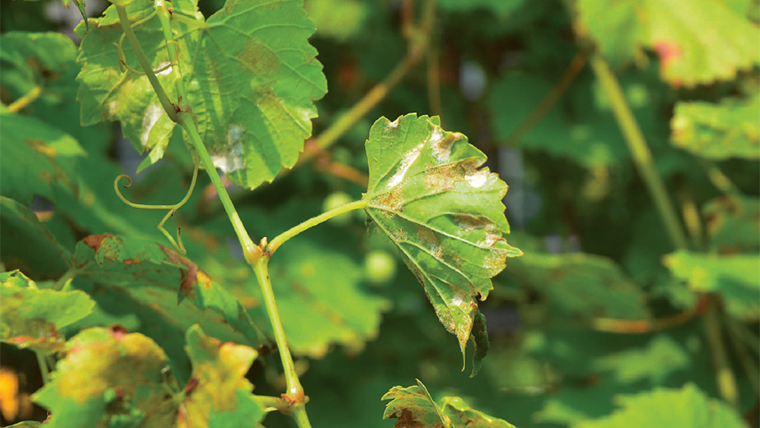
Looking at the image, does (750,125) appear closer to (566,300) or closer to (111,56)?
(566,300)

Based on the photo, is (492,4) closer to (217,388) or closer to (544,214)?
(544,214)

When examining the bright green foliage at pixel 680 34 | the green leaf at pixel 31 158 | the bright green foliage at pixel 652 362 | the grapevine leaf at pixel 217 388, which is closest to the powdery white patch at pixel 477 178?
the grapevine leaf at pixel 217 388

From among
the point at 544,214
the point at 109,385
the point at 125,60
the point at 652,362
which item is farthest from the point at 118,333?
the point at 544,214

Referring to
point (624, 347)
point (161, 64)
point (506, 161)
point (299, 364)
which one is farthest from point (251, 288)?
point (506, 161)

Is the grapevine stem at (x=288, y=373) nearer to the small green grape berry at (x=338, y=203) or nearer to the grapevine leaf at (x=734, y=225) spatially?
the small green grape berry at (x=338, y=203)

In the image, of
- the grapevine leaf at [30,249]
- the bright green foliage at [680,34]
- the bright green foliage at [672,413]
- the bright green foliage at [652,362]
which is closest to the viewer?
the grapevine leaf at [30,249]

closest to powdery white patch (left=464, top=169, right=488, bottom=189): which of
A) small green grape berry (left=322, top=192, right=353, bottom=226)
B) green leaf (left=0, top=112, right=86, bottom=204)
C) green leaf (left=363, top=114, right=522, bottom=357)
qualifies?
green leaf (left=363, top=114, right=522, bottom=357)
